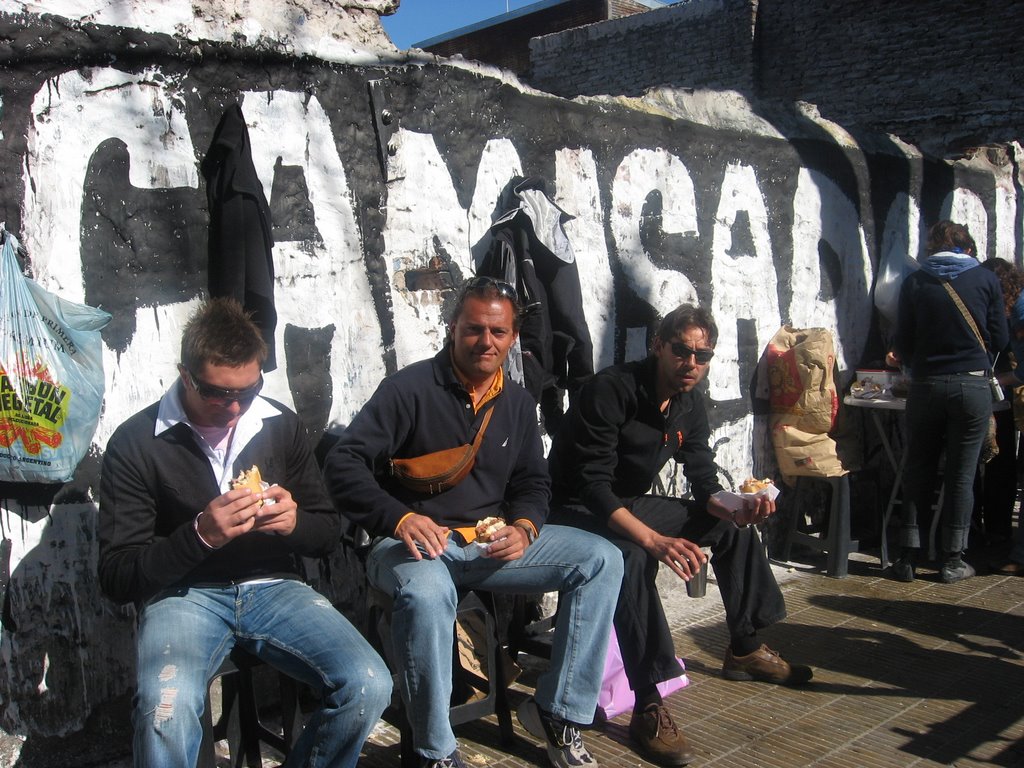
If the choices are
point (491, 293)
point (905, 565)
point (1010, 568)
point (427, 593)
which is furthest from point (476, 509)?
point (1010, 568)

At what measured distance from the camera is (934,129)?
11.0 m

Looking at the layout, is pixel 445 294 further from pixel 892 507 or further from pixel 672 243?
pixel 892 507

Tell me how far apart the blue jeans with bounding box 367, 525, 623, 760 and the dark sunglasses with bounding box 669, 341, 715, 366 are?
2.61ft

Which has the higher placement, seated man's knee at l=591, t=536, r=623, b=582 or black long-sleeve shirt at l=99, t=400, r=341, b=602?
black long-sleeve shirt at l=99, t=400, r=341, b=602

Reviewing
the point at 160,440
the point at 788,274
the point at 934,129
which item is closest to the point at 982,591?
the point at 788,274

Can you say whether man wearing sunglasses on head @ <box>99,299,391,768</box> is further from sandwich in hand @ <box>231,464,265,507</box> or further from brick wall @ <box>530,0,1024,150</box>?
brick wall @ <box>530,0,1024,150</box>

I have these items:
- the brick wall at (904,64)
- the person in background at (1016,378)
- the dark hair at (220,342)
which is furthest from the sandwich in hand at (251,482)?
the brick wall at (904,64)

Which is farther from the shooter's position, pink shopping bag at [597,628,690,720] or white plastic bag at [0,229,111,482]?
pink shopping bag at [597,628,690,720]

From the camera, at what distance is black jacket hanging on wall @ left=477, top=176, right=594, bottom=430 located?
4.25 m

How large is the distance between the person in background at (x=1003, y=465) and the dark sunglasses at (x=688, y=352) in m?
3.07

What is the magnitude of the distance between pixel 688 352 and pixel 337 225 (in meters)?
1.43

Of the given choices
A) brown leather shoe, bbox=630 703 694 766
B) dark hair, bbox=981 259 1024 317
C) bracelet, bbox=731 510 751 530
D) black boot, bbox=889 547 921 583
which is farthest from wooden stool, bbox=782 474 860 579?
brown leather shoe, bbox=630 703 694 766

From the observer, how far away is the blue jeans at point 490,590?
117 inches

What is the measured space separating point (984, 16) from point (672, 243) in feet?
24.3
